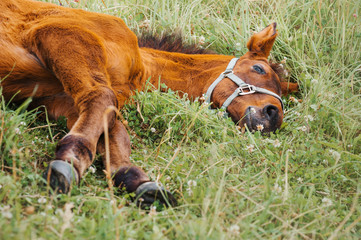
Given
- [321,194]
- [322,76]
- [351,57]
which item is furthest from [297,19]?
[321,194]

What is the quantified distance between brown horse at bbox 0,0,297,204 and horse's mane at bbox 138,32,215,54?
0.32 metres

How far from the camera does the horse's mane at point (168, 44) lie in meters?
4.46

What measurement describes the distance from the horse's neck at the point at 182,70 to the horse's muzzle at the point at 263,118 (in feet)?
2.16

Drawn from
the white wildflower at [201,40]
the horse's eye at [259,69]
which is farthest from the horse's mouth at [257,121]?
the white wildflower at [201,40]

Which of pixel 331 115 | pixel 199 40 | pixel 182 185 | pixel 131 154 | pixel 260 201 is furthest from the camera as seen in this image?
pixel 199 40

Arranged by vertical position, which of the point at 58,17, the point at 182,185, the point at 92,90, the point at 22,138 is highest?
the point at 58,17

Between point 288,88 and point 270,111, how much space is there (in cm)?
93

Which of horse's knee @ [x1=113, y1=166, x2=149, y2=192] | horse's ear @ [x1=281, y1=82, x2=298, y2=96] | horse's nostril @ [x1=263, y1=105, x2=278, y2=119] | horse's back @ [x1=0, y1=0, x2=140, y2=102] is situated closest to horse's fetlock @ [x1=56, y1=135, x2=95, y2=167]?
horse's knee @ [x1=113, y1=166, x2=149, y2=192]

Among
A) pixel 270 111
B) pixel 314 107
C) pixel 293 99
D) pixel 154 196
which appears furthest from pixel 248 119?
pixel 154 196

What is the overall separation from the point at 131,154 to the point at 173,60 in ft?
5.28

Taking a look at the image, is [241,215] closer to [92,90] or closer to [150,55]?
[92,90]

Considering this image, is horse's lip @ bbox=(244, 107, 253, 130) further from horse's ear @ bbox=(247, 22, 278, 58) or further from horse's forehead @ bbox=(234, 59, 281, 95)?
horse's ear @ bbox=(247, 22, 278, 58)

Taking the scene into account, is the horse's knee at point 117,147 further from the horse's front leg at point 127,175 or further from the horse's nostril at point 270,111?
the horse's nostril at point 270,111

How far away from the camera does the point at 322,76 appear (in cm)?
421
